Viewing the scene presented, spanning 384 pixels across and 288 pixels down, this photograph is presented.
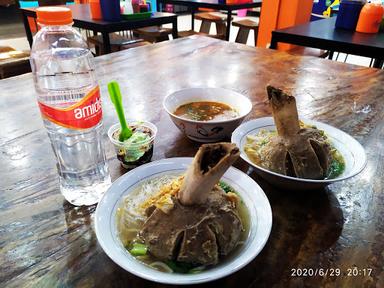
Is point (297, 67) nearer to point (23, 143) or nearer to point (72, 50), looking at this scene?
point (72, 50)

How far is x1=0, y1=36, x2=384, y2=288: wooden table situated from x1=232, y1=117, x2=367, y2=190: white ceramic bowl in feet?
0.19

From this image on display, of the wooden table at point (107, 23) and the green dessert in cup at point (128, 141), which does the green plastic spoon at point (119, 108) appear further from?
the wooden table at point (107, 23)

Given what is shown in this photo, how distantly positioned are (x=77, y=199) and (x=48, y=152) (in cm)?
26

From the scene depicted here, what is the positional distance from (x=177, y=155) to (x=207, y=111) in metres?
0.22

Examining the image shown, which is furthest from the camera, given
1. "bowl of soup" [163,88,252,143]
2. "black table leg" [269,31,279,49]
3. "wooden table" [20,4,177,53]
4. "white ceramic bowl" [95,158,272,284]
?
"wooden table" [20,4,177,53]

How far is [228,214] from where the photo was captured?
0.56 metres

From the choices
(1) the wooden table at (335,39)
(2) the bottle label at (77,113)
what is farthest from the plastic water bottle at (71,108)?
(1) the wooden table at (335,39)

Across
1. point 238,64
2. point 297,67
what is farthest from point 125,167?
point 297,67

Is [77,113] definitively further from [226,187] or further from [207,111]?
[207,111]

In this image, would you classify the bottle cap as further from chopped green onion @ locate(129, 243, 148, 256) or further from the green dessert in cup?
chopped green onion @ locate(129, 243, 148, 256)

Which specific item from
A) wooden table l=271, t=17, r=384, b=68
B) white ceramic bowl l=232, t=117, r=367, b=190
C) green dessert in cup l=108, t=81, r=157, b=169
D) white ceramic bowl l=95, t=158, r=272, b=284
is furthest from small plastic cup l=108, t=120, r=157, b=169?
wooden table l=271, t=17, r=384, b=68

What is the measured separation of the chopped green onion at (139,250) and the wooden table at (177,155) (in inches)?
1.6

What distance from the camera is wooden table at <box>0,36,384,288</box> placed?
1.82ft

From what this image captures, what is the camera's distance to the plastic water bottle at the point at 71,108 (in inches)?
25.5
